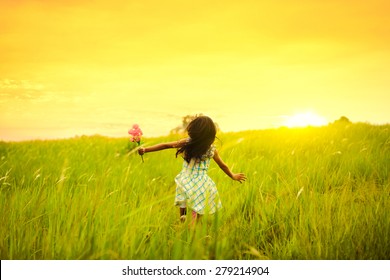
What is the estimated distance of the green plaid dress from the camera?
2.81 metres

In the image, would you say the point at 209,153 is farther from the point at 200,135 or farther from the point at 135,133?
the point at 135,133

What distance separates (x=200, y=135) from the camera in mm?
2811

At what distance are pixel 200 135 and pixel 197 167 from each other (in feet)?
1.21

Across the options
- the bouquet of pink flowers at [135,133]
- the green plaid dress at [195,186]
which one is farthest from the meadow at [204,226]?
the bouquet of pink flowers at [135,133]

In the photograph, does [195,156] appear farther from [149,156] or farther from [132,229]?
[149,156]

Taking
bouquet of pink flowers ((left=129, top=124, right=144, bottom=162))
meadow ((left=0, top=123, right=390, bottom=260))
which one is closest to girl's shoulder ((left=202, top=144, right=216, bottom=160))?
meadow ((left=0, top=123, right=390, bottom=260))

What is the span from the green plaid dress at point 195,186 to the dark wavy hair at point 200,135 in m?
0.12

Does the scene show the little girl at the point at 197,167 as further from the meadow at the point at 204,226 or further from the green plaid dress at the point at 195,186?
the meadow at the point at 204,226

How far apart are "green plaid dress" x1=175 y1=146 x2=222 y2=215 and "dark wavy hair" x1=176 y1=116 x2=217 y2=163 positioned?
0.38ft

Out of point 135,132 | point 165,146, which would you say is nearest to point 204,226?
point 165,146

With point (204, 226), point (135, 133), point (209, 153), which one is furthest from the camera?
point (209, 153)

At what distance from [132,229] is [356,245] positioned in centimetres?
166

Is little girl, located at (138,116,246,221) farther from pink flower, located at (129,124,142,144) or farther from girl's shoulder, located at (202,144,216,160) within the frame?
pink flower, located at (129,124,142,144)
